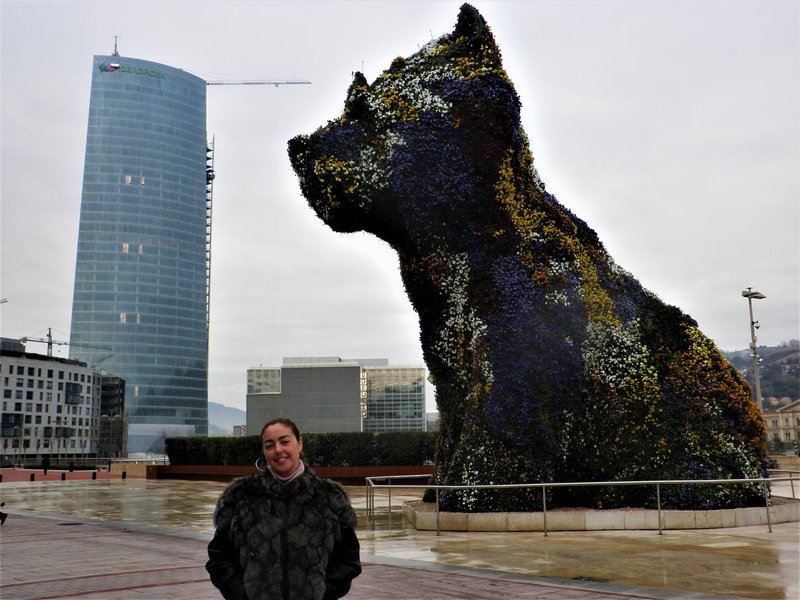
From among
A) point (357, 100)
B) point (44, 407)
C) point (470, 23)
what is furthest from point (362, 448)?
point (44, 407)

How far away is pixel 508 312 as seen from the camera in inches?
507

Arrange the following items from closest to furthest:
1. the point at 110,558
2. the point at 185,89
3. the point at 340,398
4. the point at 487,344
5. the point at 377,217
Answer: the point at 110,558, the point at 487,344, the point at 377,217, the point at 340,398, the point at 185,89

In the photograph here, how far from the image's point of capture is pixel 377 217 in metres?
14.1

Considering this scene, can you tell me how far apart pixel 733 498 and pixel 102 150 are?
160216 millimetres

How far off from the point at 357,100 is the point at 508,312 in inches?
195

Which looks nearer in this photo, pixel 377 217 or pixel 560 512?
pixel 560 512

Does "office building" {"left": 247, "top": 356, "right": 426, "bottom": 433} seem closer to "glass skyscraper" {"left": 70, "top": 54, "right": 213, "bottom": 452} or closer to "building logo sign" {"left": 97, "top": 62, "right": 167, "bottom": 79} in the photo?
"glass skyscraper" {"left": 70, "top": 54, "right": 213, "bottom": 452}

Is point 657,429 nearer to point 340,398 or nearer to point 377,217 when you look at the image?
point 377,217

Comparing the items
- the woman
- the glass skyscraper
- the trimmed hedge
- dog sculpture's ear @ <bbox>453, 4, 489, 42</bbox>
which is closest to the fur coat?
the woman

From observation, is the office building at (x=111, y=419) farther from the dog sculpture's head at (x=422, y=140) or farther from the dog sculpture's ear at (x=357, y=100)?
the dog sculpture's ear at (x=357, y=100)

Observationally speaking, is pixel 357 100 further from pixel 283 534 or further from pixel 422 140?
pixel 283 534

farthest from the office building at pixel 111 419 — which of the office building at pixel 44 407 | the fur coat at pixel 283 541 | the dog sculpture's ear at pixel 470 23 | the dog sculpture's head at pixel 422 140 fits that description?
the fur coat at pixel 283 541

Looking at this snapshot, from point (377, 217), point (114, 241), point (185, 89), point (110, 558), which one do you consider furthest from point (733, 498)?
point (185, 89)

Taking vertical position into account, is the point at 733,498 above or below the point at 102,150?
below
